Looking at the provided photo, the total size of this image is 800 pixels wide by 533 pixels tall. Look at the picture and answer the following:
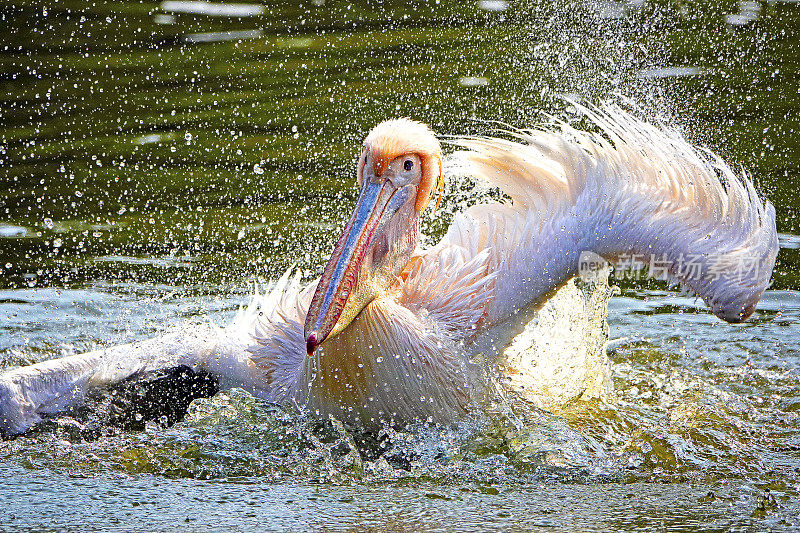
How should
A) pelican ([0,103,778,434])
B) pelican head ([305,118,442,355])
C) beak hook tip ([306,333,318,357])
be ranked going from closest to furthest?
beak hook tip ([306,333,318,357]) → pelican head ([305,118,442,355]) → pelican ([0,103,778,434])

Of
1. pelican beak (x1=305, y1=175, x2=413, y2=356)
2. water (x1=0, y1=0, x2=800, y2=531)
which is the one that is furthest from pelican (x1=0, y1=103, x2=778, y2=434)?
water (x1=0, y1=0, x2=800, y2=531)

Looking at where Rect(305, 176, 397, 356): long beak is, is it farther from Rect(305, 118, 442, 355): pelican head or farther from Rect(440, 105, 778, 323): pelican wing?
Rect(440, 105, 778, 323): pelican wing

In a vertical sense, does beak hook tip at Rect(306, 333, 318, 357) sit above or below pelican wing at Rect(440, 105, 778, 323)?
below

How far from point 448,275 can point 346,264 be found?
2.05ft

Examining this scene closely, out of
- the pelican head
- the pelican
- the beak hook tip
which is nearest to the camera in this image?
the beak hook tip

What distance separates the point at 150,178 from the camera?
7.25 m

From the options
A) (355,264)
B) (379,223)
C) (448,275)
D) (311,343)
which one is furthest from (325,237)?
(311,343)

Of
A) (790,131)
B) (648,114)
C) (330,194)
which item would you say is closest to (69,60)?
(330,194)

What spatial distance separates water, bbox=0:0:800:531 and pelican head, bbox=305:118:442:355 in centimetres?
55

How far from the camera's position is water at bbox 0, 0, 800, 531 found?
3.65 meters

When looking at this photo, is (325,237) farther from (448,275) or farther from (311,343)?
(311,343)

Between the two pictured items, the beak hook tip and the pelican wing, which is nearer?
the beak hook tip

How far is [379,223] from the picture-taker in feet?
12.8

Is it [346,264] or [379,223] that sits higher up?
[379,223]
